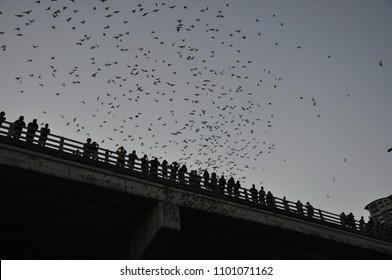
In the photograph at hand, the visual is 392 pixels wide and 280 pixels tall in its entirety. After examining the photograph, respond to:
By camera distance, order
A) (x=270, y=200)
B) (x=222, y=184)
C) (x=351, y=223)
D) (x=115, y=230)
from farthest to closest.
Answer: (x=351, y=223) < (x=270, y=200) < (x=222, y=184) < (x=115, y=230)

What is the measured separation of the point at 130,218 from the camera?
1560cm

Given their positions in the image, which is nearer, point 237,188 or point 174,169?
point 174,169

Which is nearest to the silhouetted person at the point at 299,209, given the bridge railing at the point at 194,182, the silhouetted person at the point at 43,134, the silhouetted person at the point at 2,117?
the bridge railing at the point at 194,182

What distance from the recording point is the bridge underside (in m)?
14.0

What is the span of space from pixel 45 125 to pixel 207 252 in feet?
30.1

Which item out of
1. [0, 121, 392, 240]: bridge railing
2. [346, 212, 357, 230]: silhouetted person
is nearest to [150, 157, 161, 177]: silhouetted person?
[0, 121, 392, 240]: bridge railing

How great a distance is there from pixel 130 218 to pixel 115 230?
119 centimetres

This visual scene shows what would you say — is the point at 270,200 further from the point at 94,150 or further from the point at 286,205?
the point at 94,150

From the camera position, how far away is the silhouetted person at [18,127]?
1327 cm

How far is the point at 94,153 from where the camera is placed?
1488 centimetres

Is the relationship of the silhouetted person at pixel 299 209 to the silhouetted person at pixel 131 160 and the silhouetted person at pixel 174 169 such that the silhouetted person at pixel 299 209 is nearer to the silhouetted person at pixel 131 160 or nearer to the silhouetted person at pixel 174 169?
the silhouetted person at pixel 174 169

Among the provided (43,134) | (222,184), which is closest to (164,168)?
(222,184)

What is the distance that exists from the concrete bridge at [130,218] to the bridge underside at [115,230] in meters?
0.04
